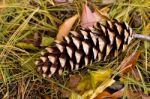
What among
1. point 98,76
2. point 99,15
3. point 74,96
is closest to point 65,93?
point 74,96

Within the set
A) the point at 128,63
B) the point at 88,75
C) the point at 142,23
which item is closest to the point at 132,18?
the point at 142,23

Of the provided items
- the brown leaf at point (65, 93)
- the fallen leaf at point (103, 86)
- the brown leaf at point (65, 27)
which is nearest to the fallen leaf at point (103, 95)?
the fallen leaf at point (103, 86)

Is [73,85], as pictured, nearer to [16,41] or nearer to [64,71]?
[64,71]

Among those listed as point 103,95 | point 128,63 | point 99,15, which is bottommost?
point 103,95

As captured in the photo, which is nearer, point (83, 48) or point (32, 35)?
point (83, 48)

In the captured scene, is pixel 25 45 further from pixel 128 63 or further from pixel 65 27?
pixel 128 63

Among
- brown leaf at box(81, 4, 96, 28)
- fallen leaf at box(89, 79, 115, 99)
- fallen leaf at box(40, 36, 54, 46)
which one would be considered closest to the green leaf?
fallen leaf at box(40, 36, 54, 46)
